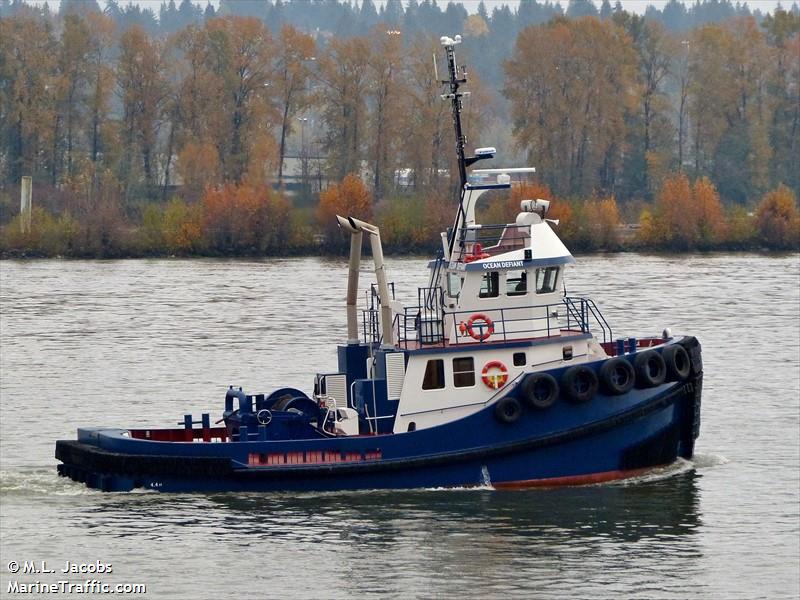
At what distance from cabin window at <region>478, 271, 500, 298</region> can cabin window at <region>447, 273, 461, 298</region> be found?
12.5 inches

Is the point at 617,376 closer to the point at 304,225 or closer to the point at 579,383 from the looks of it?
the point at 579,383

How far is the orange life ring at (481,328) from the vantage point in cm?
2369

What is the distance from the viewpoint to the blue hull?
23.1 meters

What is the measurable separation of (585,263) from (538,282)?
3810cm

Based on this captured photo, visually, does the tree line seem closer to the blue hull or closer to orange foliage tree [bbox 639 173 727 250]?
orange foliage tree [bbox 639 173 727 250]

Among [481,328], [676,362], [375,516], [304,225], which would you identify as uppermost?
[304,225]

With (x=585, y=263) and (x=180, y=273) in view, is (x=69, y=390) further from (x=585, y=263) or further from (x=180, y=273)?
(x=585, y=263)

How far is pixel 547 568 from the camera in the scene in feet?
66.8

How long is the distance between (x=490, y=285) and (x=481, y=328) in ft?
2.02

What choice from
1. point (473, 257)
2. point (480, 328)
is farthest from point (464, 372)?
point (473, 257)

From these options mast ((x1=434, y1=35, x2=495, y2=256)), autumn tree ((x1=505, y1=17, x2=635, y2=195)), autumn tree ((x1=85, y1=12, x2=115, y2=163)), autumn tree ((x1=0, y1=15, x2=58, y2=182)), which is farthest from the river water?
autumn tree ((x1=85, y1=12, x2=115, y2=163))

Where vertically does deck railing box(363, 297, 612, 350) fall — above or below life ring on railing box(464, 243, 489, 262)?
below

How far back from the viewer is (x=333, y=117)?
7350 cm

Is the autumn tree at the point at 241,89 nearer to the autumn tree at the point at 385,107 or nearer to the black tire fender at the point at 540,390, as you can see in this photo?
the autumn tree at the point at 385,107
